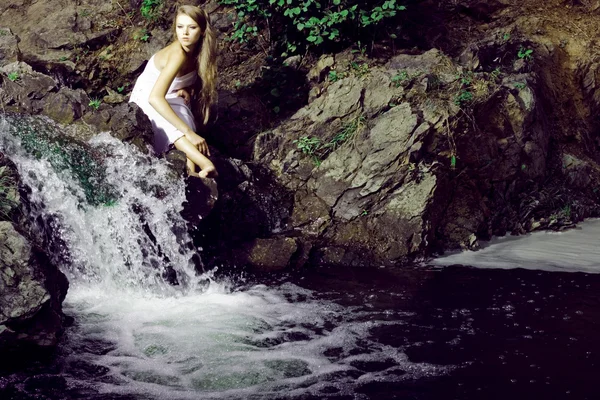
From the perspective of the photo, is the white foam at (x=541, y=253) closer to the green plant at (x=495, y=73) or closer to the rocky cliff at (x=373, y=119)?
the rocky cliff at (x=373, y=119)

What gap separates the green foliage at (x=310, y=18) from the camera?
28.9ft

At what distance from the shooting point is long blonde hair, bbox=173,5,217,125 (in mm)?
7473

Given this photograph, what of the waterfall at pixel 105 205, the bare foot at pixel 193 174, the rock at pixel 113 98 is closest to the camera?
the waterfall at pixel 105 205

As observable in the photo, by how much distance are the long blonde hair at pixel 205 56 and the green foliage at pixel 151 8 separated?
2.37 m

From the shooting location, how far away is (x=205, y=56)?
761 cm

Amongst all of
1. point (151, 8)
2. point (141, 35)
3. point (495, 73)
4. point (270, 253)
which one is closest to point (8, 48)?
point (141, 35)

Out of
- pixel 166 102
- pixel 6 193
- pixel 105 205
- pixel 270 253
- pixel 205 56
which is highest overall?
pixel 205 56

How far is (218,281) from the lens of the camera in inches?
261

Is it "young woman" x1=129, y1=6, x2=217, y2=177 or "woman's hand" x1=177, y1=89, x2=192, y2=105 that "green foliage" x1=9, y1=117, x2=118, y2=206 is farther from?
"woman's hand" x1=177, y1=89, x2=192, y2=105

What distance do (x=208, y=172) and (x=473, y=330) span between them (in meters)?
2.93

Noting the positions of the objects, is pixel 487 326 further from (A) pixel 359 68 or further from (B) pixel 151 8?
(B) pixel 151 8

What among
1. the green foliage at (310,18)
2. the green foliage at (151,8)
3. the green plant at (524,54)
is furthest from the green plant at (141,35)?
the green plant at (524,54)

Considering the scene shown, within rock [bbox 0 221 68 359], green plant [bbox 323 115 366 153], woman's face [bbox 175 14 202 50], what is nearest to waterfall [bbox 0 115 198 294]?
woman's face [bbox 175 14 202 50]

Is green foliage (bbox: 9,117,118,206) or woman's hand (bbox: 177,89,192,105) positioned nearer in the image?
green foliage (bbox: 9,117,118,206)
